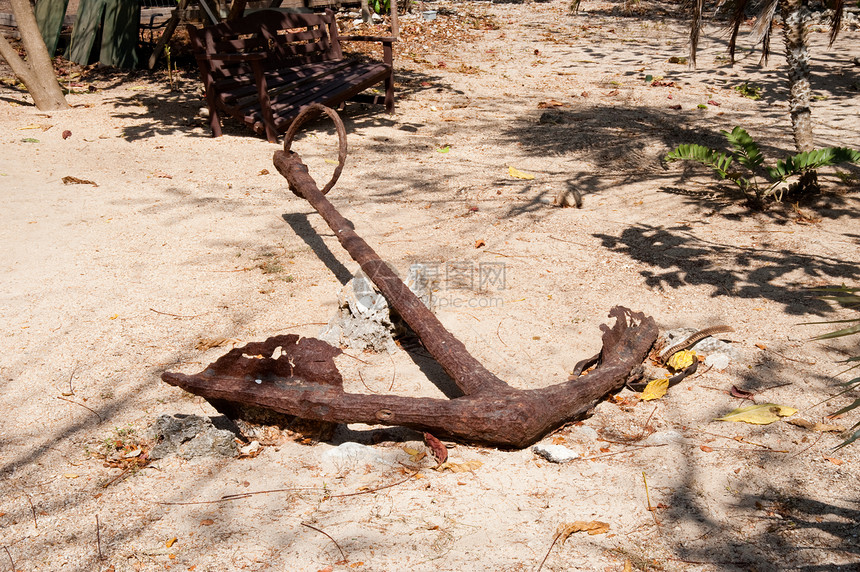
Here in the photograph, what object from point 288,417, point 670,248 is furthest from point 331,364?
point 670,248

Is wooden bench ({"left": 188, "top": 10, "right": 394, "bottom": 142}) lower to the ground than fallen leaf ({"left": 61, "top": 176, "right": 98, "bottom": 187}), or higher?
higher

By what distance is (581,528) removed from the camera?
7.00ft

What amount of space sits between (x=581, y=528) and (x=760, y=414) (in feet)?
3.58

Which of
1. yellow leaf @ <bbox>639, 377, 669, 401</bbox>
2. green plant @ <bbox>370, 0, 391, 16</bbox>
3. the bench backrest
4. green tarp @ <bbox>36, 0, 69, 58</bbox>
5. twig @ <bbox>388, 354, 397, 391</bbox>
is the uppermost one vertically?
green plant @ <bbox>370, 0, 391, 16</bbox>

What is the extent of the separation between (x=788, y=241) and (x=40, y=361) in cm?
465

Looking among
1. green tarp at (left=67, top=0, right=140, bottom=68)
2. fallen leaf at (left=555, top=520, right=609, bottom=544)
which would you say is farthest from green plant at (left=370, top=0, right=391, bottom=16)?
fallen leaf at (left=555, top=520, right=609, bottom=544)

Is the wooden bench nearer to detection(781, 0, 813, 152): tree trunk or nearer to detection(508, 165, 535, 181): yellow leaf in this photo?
detection(508, 165, 535, 181): yellow leaf

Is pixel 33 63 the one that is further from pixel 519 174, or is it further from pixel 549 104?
pixel 549 104

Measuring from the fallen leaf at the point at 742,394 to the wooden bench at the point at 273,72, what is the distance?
4755mm

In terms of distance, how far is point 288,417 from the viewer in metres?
2.69

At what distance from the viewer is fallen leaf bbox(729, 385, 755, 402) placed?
9.43 ft

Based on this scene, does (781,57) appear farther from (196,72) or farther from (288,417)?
(288,417)

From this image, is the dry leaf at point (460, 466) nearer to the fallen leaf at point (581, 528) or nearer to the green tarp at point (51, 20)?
the fallen leaf at point (581, 528)

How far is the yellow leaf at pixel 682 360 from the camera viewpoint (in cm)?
308
